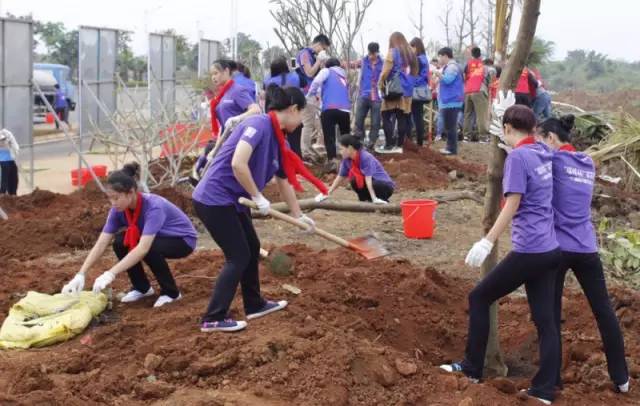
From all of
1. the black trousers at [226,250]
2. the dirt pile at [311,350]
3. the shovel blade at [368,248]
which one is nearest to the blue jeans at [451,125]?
the dirt pile at [311,350]

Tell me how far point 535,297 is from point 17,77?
8553 millimetres

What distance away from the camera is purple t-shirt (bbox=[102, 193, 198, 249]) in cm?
512

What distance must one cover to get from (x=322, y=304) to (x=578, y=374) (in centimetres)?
160

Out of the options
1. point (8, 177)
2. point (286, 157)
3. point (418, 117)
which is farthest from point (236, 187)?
point (418, 117)

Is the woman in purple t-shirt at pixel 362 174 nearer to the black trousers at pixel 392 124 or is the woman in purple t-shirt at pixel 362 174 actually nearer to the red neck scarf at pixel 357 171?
the red neck scarf at pixel 357 171

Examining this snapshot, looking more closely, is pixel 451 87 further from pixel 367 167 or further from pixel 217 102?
pixel 217 102

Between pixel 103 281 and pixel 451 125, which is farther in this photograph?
pixel 451 125

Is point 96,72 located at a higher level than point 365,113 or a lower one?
higher

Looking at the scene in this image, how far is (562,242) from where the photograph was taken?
4164mm

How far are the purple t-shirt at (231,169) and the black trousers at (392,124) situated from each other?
795 cm

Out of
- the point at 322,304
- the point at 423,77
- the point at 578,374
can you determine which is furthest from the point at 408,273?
the point at 423,77

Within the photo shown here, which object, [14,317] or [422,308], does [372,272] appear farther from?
[14,317]

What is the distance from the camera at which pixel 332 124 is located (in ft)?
37.8

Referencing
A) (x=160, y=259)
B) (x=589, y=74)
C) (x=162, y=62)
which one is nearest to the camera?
(x=160, y=259)
